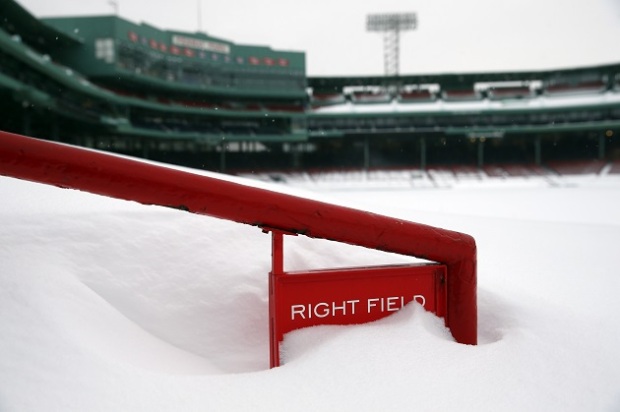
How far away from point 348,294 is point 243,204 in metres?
0.75

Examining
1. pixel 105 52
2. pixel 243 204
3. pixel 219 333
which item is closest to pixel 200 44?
pixel 105 52

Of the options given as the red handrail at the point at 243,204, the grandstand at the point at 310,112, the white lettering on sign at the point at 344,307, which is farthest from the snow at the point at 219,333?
the grandstand at the point at 310,112

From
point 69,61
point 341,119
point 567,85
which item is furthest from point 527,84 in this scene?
point 69,61

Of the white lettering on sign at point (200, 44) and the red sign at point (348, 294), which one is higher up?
the white lettering on sign at point (200, 44)

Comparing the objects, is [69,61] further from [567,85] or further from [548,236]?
[567,85]

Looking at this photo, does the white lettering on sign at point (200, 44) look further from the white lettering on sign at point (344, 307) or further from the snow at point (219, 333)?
the white lettering on sign at point (344, 307)

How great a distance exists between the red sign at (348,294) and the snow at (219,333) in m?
0.07

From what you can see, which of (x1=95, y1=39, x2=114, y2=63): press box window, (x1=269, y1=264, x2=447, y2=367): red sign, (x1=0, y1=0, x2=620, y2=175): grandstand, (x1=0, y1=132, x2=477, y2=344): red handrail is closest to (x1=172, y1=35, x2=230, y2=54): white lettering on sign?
(x1=0, y1=0, x2=620, y2=175): grandstand

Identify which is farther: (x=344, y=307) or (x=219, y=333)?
(x=219, y=333)

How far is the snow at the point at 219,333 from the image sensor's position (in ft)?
5.93

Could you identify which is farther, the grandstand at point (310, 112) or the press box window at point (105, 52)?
the grandstand at point (310, 112)

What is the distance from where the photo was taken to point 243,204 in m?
2.03

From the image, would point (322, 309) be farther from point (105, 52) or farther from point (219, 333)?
point (105, 52)

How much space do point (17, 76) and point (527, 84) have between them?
45.4 metres
